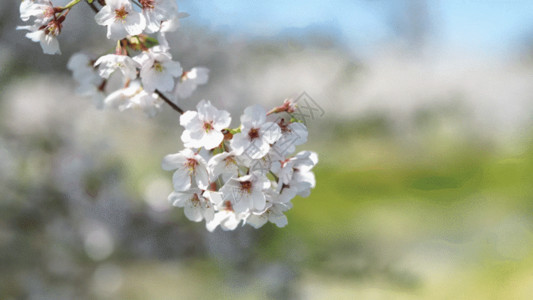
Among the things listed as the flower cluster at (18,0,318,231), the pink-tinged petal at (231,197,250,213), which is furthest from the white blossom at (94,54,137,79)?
the pink-tinged petal at (231,197,250,213)

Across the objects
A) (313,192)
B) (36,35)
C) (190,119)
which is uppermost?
(313,192)

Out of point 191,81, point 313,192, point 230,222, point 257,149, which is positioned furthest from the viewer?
point 313,192

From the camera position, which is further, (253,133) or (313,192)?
(313,192)

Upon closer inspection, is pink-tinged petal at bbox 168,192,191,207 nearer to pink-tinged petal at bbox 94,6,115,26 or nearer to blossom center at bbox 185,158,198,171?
blossom center at bbox 185,158,198,171

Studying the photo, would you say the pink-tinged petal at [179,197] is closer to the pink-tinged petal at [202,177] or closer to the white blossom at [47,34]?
the pink-tinged petal at [202,177]

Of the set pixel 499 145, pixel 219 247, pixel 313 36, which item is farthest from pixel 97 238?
pixel 499 145

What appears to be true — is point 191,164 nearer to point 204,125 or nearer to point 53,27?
point 204,125

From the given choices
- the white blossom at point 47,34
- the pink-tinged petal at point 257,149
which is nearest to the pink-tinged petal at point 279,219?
the pink-tinged petal at point 257,149

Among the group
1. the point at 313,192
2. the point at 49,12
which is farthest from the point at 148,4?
the point at 313,192
